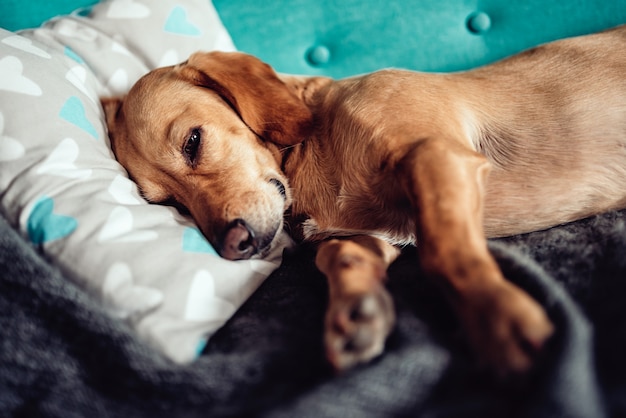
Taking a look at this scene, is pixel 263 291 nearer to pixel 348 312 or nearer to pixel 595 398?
pixel 348 312

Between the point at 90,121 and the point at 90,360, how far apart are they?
30.0 inches

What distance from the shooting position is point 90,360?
0.92m

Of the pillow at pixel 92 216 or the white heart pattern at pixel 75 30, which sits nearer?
the pillow at pixel 92 216

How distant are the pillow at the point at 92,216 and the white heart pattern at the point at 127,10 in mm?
208

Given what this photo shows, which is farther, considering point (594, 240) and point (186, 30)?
point (186, 30)

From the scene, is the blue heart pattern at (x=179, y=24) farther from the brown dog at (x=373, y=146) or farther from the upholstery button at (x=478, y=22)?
the upholstery button at (x=478, y=22)

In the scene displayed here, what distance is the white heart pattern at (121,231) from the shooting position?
43.3 inches

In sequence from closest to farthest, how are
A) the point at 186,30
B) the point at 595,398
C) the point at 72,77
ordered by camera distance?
the point at 595,398 < the point at 72,77 < the point at 186,30

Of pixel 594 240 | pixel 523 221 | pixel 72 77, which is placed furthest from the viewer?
pixel 72 77

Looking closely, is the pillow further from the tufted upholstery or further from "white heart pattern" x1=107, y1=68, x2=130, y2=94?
the tufted upholstery

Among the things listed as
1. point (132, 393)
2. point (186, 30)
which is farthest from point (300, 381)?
point (186, 30)

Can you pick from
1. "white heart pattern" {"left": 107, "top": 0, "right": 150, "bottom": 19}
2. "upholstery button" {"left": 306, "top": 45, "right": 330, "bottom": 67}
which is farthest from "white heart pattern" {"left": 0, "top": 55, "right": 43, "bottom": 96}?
"upholstery button" {"left": 306, "top": 45, "right": 330, "bottom": 67}

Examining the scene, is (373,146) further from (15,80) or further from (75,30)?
(75,30)

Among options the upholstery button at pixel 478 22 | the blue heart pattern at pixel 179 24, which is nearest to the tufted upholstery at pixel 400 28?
the upholstery button at pixel 478 22
